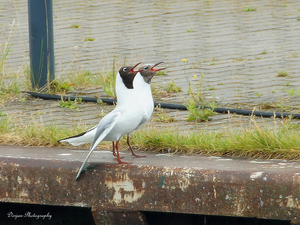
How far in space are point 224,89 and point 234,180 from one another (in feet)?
10.2

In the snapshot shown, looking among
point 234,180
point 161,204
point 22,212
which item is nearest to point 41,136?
point 22,212

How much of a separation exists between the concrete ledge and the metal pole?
2.53 metres

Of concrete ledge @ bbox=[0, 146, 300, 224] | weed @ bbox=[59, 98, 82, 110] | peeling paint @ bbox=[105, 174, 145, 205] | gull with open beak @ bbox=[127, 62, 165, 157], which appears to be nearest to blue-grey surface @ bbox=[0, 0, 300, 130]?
weed @ bbox=[59, 98, 82, 110]

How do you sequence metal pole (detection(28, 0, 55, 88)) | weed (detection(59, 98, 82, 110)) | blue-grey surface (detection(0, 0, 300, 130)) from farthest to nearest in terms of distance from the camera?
blue-grey surface (detection(0, 0, 300, 130)), metal pole (detection(28, 0, 55, 88)), weed (detection(59, 98, 82, 110))

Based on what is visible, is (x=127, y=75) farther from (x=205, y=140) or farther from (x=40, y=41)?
(x=40, y=41)

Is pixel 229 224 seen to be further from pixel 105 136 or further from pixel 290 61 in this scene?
pixel 290 61

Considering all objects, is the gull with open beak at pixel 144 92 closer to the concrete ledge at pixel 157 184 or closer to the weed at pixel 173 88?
the concrete ledge at pixel 157 184

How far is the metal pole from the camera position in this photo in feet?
20.7

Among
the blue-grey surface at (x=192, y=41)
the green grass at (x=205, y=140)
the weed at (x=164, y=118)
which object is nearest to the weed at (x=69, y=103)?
the blue-grey surface at (x=192, y=41)

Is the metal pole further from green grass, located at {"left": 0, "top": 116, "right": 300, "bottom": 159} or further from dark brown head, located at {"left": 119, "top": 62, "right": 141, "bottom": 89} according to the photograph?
dark brown head, located at {"left": 119, "top": 62, "right": 141, "bottom": 89}

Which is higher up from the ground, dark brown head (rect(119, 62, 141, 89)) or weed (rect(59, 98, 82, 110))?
dark brown head (rect(119, 62, 141, 89))

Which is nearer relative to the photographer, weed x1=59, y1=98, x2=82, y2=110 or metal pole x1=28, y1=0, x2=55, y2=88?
weed x1=59, y1=98, x2=82, y2=110

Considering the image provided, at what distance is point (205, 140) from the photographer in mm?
4137

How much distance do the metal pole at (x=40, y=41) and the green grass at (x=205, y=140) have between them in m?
1.71
